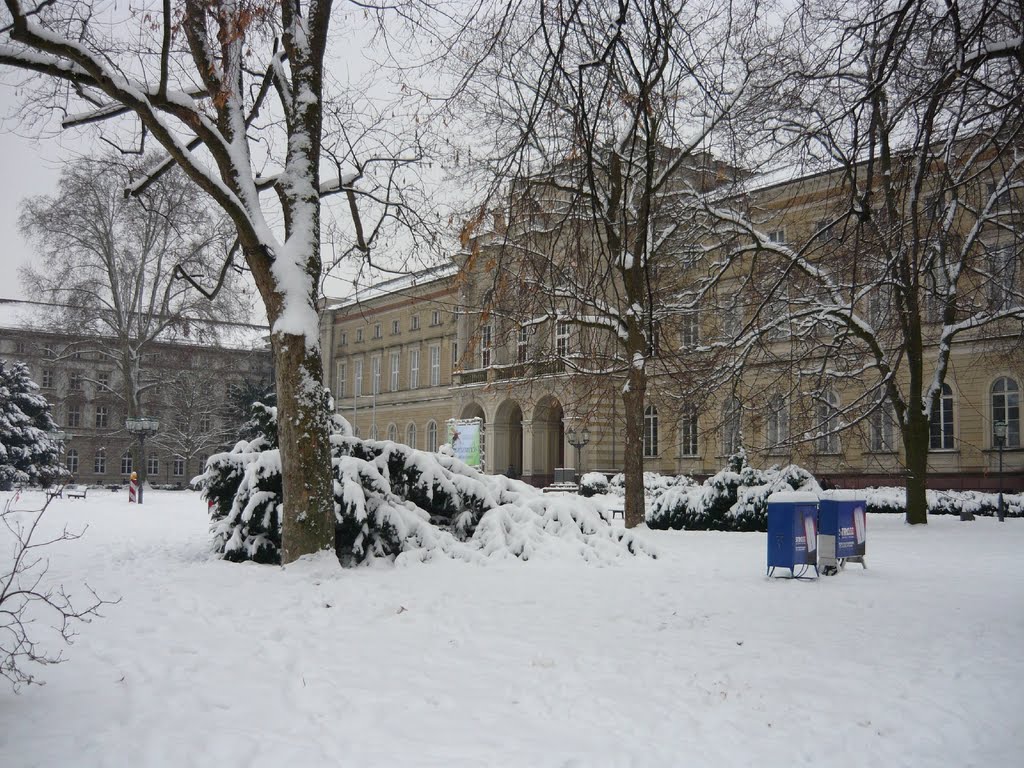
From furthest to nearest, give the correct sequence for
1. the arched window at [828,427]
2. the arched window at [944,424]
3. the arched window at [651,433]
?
1. the arched window at [651,433]
2. the arched window at [944,424]
3. the arched window at [828,427]

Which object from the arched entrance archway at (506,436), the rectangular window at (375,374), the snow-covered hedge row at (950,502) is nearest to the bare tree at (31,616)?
the snow-covered hedge row at (950,502)

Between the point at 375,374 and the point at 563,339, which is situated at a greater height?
the point at 375,374

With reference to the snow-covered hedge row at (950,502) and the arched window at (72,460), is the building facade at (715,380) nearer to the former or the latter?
the snow-covered hedge row at (950,502)

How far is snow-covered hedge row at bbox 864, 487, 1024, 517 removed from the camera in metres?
22.4

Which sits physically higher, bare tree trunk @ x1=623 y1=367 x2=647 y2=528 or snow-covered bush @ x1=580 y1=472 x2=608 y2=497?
bare tree trunk @ x1=623 y1=367 x2=647 y2=528

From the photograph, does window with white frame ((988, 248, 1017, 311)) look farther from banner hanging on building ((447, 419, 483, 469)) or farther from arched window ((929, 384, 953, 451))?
banner hanging on building ((447, 419, 483, 469))

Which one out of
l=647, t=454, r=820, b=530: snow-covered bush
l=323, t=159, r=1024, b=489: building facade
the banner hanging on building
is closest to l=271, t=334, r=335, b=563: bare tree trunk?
l=323, t=159, r=1024, b=489: building facade

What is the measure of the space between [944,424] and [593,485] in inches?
506

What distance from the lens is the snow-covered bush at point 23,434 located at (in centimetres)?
3803

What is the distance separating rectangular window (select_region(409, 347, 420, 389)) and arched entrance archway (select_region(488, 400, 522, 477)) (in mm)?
11395

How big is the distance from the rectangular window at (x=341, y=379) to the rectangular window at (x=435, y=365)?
1198 centimetres

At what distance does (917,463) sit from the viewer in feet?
62.6

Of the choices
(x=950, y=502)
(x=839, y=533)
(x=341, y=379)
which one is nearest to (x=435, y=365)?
(x=341, y=379)

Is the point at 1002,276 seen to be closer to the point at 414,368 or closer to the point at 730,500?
the point at 730,500
